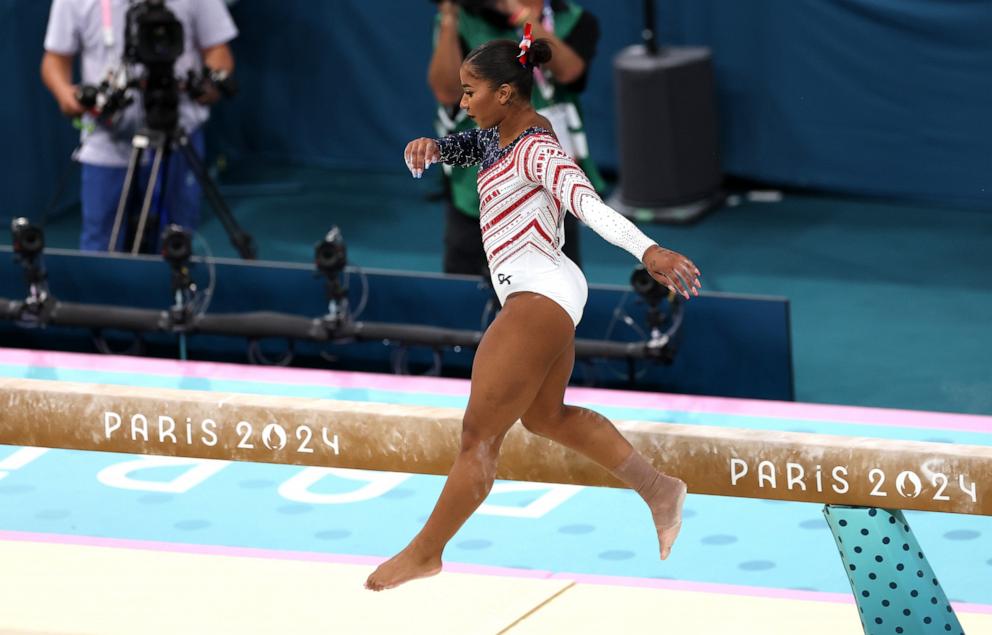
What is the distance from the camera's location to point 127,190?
6672 millimetres

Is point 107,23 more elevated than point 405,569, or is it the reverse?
point 107,23

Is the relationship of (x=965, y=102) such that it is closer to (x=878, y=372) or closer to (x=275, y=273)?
(x=878, y=372)

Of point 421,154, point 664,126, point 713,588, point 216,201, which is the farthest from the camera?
point 664,126

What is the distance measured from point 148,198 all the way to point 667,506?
3.72m

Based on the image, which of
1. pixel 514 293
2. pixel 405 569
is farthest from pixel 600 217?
pixel 405 569

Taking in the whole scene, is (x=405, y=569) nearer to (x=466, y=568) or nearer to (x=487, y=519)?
(x=466, y=568)

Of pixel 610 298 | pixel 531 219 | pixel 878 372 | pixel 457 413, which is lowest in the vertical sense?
pixel 878 372

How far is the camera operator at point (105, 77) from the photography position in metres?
6.68

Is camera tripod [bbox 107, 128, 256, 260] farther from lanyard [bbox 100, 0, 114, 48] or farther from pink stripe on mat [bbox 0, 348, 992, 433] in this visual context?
pink stripe on mat [bbox 0, 348, 992, 433]

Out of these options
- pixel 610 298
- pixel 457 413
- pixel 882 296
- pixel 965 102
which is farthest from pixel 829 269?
pixel 457 413

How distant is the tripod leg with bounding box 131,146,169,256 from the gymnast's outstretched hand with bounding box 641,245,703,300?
3.96m

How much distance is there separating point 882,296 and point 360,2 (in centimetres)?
358

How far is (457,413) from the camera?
3.60 meters

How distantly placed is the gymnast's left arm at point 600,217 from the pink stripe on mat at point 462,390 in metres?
2.29
